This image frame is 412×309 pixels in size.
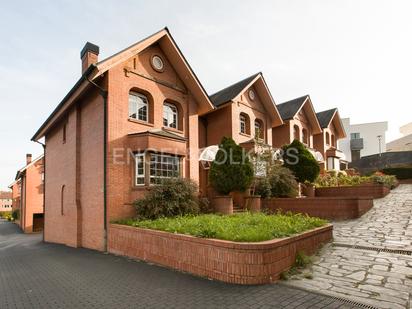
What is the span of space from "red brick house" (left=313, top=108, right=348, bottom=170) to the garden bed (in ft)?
70.4

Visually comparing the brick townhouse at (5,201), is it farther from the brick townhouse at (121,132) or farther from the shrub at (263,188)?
the shrub at (263,188)

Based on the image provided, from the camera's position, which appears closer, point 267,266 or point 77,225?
point 267,266

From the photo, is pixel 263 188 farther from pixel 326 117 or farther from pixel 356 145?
pixel 356 145

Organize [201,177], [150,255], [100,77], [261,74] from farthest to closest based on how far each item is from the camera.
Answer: [261,74]
[201,177]
[100,77]
[150,255]

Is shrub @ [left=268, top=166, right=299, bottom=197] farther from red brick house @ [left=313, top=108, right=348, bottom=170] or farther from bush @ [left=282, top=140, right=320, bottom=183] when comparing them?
red brick house @ [left=313, top=108, right=348, bottom=170]

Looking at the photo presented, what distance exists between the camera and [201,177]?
56.5 feet

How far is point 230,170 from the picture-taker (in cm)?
1398

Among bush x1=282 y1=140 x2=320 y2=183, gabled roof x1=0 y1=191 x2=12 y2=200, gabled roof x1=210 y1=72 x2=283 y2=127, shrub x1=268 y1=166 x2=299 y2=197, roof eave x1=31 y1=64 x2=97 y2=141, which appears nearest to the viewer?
roof eave x1=31 y1=64 x2=97 y2=141

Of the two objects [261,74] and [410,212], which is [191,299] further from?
[261,74]

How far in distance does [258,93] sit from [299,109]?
537cm

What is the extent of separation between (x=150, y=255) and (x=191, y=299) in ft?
11.4

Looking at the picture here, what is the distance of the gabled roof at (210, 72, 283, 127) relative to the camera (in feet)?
61.2

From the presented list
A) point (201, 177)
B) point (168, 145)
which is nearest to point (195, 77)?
point (168, 145)

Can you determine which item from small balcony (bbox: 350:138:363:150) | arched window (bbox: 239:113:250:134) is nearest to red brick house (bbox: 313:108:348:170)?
arched window (bbox: 239:113:250:134)
